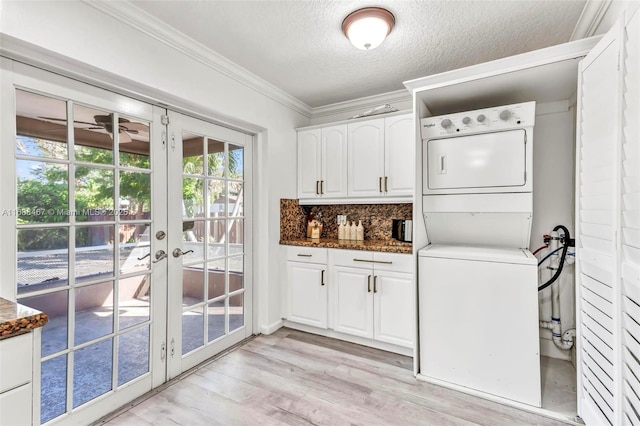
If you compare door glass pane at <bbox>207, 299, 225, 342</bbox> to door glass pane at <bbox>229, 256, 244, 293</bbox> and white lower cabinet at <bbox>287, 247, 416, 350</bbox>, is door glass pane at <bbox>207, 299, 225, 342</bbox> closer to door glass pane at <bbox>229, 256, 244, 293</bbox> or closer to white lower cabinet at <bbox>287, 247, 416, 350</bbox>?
door glass pane at <bbox>229, 256, 244, 293</bbox>

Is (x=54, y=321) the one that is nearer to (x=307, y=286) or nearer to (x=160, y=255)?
(x=160, y=255)

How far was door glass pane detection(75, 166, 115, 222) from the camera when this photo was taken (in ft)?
5.57

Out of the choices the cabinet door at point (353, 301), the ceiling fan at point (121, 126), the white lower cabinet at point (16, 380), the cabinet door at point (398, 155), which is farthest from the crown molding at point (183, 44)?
the cabinet door at point (353, 301)

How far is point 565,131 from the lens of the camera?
7.81 feet

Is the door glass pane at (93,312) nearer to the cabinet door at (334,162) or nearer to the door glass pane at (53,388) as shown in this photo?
the door glass pane at (53,388)

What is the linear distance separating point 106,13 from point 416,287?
2.63 metres

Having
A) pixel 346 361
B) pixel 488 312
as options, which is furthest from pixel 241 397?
pixel 488 312

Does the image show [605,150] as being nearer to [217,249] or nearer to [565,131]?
[565,131]

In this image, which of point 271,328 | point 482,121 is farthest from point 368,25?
point 271,328

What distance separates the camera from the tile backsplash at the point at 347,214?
10.3 ft

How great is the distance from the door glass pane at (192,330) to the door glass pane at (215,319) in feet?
0.24

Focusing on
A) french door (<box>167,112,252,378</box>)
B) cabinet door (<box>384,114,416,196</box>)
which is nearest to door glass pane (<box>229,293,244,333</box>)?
french door (<box>167,112,252,378</box>)

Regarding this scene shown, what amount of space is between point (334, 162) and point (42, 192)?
2.27 metres

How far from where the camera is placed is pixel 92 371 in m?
1.76
